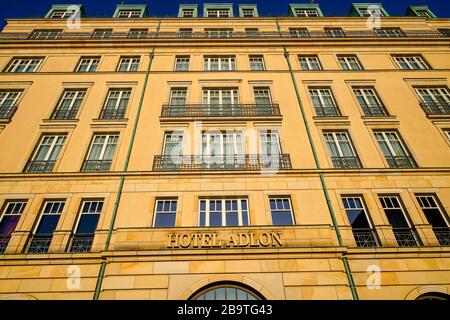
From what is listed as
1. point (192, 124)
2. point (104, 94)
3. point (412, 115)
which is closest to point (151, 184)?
point (192, 124)

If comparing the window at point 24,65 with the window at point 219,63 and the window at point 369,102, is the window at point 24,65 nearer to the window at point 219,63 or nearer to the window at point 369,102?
the window at point 219,63

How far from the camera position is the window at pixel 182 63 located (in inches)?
803

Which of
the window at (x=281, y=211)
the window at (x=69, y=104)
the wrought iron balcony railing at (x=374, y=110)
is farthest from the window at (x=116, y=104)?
the wrought iron balcony railing at (x=374, y=110)

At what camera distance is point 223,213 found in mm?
12547

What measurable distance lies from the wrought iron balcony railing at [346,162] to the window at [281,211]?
3.52m

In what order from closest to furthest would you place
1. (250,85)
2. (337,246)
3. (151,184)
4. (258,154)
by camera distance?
(337,246) < (151,184) < (258,154) < (250,85)

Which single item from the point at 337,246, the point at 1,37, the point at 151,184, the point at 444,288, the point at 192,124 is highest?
the point at 1,37

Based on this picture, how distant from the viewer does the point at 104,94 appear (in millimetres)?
17578

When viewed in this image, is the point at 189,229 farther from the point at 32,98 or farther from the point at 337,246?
the point at 32,98

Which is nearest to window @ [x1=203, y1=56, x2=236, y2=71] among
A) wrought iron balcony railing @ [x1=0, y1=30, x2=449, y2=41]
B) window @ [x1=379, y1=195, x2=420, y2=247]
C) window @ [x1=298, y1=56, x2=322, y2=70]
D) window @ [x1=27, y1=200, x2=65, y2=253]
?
wrought iron balcony railing @ [x1=0, y1=30, x2=449, y2=41]

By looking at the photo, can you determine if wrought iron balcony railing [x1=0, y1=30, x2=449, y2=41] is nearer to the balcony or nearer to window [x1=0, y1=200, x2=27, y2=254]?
the balcony

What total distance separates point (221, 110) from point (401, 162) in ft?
33.7

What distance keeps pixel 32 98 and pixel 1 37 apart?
931 centimetres

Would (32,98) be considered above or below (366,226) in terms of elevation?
above
